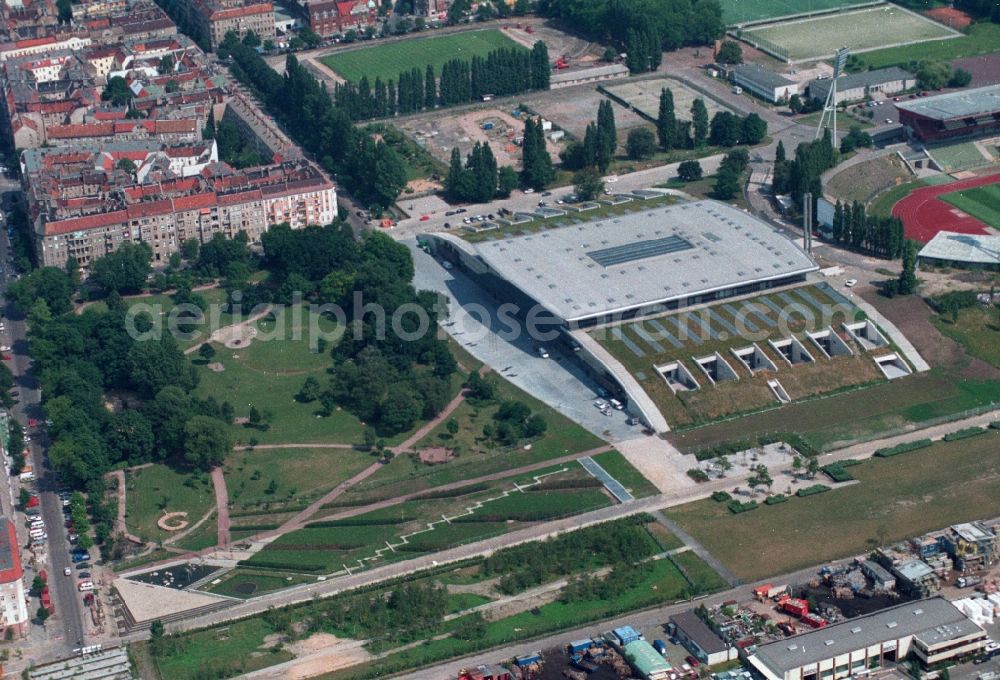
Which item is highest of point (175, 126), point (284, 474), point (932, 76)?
A: point (932, 76)

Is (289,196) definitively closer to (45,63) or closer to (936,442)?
(45,63)

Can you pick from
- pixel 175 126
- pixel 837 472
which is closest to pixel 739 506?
pixel 837 472

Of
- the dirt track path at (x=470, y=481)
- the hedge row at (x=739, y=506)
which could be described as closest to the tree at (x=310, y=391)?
the dirt track path at (x=470, y=481)

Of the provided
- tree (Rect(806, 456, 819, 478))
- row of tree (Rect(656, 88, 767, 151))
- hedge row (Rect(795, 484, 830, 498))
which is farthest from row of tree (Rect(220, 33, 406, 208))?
hedge row (Rect(795, 484, 830, 498))

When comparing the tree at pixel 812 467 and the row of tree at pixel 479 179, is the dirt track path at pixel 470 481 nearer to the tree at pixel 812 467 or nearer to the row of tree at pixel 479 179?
the tree at pixel 812 467

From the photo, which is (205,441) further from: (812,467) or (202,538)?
(812,467)

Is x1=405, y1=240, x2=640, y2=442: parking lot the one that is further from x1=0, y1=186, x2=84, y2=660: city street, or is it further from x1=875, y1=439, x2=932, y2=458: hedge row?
x1=0, y1=186, x2=84, y2=660: city street
